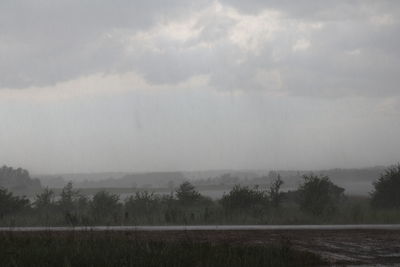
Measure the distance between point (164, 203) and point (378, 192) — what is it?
524 inches

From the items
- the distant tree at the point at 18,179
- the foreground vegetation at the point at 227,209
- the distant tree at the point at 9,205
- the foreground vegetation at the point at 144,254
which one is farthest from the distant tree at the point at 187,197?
the distant tree at the point at 18,179

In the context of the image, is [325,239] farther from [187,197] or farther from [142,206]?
[187,197]

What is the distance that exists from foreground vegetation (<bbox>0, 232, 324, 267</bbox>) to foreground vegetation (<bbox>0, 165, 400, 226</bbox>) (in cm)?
710

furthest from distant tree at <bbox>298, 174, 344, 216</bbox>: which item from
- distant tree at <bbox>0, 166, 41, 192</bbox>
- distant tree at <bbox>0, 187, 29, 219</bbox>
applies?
distant tree at <bbox>0, 166, 41, 192</bbox>

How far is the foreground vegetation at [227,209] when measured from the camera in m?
19.9

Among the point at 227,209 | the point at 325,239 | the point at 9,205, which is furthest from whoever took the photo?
the point at 9,205

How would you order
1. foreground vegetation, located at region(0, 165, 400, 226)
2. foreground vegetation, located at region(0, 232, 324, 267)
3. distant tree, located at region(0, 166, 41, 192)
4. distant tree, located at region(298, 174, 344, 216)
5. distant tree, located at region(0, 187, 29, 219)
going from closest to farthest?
foreground vegetation, located at region(0, 232, 324, 267) < foreground vegetation, located at region(0, 165, 400, 226) < distant tree, located at region(298, 174, 344, 216) < distant tree, located at region(0, 187, 29, 219) < distant tree, located at region(0, 166, 41, 192)

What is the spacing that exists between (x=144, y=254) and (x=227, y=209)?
47.4 feet

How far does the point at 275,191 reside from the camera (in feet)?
90.5

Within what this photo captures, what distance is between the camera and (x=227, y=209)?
78.5 ft

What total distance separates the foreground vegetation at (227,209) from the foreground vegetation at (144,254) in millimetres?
7104

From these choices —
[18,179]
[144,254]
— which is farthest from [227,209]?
[18,179]

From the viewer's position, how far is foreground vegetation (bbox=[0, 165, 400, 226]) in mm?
19859

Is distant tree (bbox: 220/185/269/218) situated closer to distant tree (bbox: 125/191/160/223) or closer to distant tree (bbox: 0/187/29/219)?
distant tree (bbox: 125/191/160/223)
